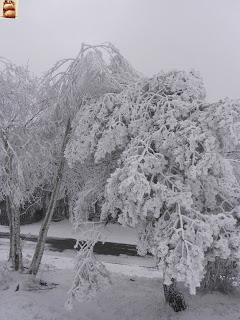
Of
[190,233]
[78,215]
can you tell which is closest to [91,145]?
[78,215]

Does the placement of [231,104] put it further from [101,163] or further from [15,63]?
[15,63]

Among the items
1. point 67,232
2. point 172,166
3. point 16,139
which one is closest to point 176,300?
point 172,166

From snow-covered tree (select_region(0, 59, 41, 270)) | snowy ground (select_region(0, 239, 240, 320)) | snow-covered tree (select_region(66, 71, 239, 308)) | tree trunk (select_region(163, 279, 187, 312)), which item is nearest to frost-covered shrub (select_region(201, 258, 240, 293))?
snowy ground (select_region(0, 239, 240, 320))

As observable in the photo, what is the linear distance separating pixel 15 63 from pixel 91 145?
15.7ft

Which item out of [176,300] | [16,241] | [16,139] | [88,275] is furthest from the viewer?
[16,241]

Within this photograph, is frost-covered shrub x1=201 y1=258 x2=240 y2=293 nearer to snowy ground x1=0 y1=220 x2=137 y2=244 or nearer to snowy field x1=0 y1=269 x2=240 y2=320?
snowy field x1=0 y1=269 x2=240 y2=320

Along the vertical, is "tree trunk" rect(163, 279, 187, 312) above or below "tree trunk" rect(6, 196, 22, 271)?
below

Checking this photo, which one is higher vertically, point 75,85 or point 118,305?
point 75,85

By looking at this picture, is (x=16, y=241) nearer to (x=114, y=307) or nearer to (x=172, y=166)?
(x=114, y=307)

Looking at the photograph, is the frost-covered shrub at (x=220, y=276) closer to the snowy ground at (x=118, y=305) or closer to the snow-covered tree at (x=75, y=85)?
the snowy ground at (x=118, y=305)

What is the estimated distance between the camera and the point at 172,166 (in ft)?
33.2

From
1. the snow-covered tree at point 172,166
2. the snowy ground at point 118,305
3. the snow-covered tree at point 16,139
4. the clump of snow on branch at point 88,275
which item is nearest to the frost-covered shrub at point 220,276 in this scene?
the snowy ground at point 118,305

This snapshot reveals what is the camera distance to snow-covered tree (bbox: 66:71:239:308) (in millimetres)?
8898

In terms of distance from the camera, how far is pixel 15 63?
13.8m
